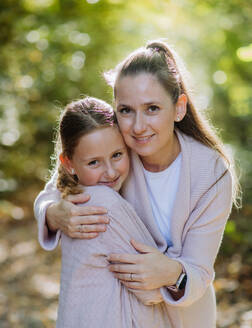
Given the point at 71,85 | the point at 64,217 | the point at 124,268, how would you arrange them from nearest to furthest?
the point at 124,268 → the point at 64,217 → the point at 71,85

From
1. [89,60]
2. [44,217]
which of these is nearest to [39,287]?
[44,217]

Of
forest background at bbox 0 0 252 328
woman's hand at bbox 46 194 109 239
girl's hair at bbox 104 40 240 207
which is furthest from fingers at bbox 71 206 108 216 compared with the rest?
forest background at bbox 0 0 252 328

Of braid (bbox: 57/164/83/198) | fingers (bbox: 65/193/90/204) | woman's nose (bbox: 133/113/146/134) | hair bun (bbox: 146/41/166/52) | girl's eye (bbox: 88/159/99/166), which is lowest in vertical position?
fingers (bbox: 65/193/90/204)

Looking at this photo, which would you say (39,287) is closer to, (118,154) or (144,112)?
(118,154)

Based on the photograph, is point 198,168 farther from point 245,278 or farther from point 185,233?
point 245,278

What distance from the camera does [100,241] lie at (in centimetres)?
186

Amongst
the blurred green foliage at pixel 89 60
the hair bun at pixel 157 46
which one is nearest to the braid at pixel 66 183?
the hair bun at pixel 157 46

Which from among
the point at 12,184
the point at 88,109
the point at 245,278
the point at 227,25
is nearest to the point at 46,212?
the point at 88,109

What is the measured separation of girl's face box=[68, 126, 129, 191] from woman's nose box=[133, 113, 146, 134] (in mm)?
151

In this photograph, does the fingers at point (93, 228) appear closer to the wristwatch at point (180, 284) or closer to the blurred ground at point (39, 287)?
the wristwatch at point (180, 284)

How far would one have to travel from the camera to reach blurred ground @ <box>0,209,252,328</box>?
11.3ft

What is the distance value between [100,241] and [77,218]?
166 mm

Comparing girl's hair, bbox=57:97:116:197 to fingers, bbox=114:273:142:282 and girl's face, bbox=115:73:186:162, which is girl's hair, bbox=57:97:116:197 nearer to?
girl's face, bbox=115:73:186:162

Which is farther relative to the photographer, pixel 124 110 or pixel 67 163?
pixel 67 163
